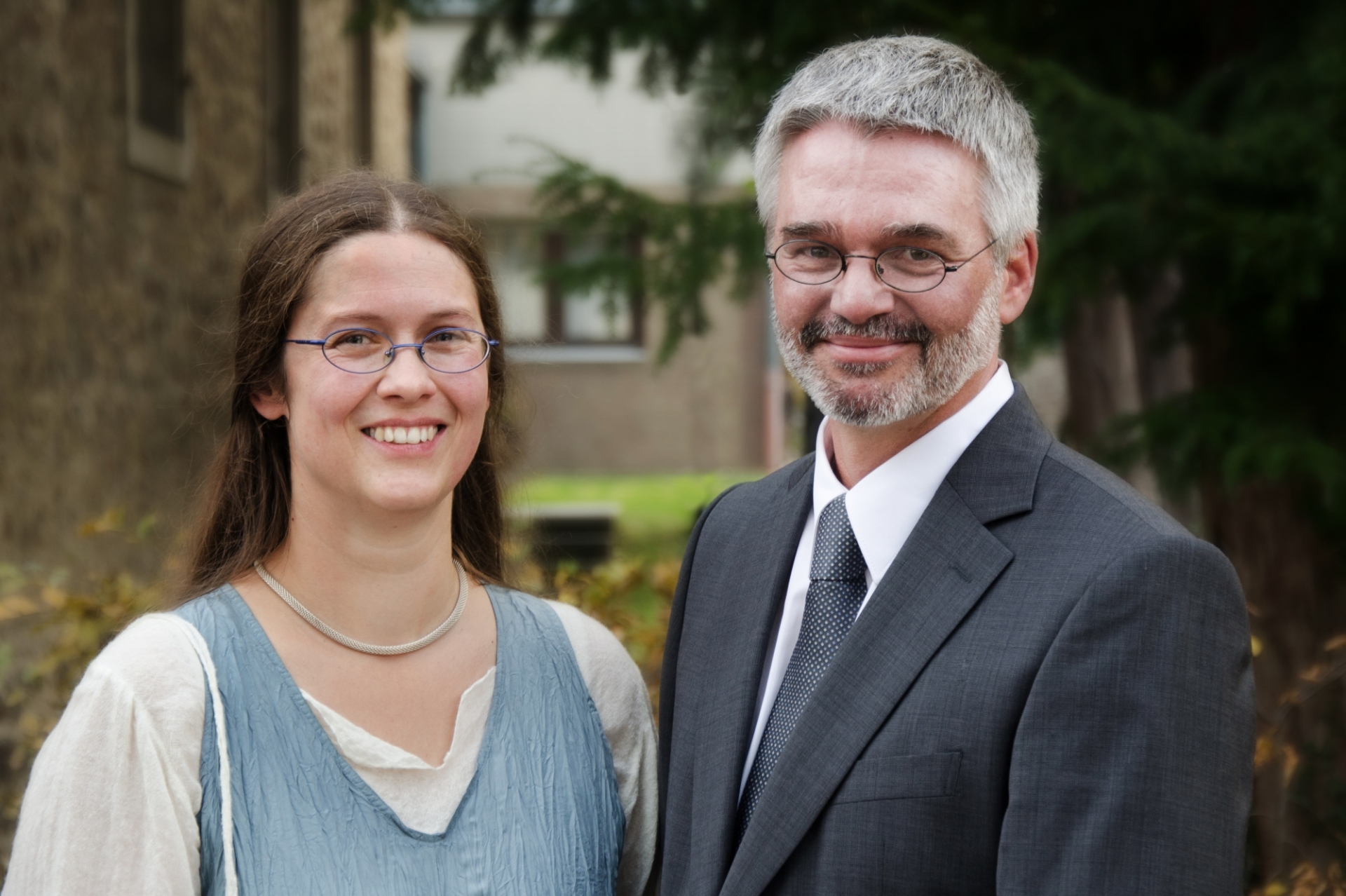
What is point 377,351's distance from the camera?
217 cm

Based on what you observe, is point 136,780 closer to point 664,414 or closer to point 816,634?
point 816,634

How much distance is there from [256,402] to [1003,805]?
1382 millimetres

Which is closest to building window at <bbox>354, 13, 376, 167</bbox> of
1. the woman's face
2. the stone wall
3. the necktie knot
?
the stone wall

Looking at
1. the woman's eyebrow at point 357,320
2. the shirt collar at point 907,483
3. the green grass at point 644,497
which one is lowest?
the green grass at point 644,497

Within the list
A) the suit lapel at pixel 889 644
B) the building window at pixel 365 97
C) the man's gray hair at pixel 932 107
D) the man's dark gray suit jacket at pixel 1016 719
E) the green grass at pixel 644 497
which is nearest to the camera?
the man's dark gray suit jacket at pixel 1016 719

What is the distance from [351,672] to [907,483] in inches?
37.3

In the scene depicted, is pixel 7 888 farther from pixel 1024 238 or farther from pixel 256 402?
pixel 1024 238

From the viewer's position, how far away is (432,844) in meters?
2.11

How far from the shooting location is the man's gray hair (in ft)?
6.33

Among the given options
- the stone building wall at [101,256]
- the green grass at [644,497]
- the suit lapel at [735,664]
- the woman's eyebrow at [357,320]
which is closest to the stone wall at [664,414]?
the green grass at [644,497]

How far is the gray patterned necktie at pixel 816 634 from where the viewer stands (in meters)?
1.98

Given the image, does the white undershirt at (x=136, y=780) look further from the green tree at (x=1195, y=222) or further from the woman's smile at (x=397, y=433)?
the green tree at (x=1195, y=222)

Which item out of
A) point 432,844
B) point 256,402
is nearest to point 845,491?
point 432,844

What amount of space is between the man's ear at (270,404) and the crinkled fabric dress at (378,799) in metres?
0.30
